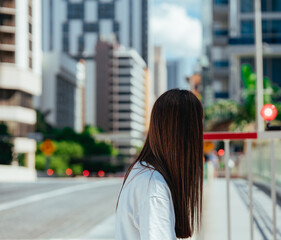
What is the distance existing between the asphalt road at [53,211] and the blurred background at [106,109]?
0.03 meters

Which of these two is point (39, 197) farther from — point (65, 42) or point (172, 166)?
point (65, 42)

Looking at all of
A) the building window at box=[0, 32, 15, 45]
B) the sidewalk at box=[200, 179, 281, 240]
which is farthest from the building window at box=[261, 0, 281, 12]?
the sidewalk at box=[200, 179, 281, 240]

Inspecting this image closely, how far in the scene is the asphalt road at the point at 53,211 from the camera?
9.87 meters

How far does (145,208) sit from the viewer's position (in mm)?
1900

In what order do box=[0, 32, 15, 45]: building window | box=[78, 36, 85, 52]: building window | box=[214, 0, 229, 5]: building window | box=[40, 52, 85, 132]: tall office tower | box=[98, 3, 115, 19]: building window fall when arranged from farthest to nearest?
box=[78, 36, 85, 52]: building window
box=[98, 3, 115, 19]: building window
box=[40, 52, 85, 132]: tall office tower
box=[0, 32, 15, 45]: building window
box=[214, 0, 229, 5]: building window

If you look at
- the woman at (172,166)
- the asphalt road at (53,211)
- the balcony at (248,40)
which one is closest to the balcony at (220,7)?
the balcony at (248,40)

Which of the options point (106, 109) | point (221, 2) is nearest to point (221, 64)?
point (221, 2)

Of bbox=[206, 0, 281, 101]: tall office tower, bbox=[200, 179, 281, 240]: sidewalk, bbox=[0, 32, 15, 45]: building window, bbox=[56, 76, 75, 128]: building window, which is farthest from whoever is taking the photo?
bbox=[56, 76, 75, 128]: building window

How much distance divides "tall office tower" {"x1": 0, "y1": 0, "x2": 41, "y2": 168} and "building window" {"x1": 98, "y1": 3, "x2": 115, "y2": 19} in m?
110

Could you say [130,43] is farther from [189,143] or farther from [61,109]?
[189,143]

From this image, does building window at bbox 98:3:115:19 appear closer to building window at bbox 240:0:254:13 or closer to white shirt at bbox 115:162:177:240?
building window at bbox 240:0:254:13

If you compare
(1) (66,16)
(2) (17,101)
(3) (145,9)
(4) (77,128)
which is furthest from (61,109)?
(2) (17,101)

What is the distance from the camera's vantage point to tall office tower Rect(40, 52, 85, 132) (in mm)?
137125

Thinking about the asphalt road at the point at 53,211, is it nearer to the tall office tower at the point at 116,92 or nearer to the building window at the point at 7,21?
the building window at the point at 7,21
